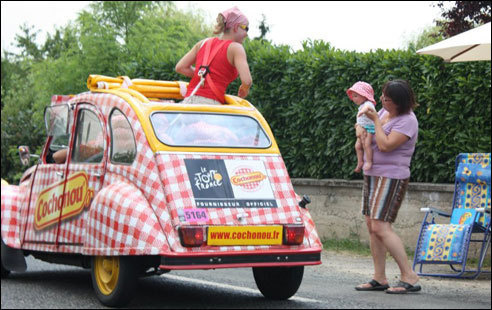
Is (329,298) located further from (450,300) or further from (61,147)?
(61,147)

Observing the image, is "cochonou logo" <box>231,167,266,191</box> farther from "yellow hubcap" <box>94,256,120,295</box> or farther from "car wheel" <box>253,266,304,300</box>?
"yellow hubcap" <box>94,256,120,295</box>

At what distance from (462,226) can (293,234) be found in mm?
3189

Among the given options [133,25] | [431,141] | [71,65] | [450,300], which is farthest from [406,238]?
[133,25]

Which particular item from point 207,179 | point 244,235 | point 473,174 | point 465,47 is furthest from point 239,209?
point 473,174

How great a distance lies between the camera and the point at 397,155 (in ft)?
26.7

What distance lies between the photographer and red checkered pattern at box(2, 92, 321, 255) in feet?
22.2

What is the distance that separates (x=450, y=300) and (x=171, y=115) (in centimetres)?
297

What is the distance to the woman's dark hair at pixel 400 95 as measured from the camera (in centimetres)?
812

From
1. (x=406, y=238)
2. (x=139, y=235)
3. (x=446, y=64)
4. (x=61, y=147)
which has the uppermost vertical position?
(x=446, y=64)

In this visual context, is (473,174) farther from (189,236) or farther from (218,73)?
(189,236)

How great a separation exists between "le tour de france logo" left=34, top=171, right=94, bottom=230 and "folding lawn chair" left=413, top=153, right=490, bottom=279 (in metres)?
4.00

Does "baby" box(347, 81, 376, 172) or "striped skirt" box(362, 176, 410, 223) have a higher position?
"baby" box(347, 81, 376, 172)

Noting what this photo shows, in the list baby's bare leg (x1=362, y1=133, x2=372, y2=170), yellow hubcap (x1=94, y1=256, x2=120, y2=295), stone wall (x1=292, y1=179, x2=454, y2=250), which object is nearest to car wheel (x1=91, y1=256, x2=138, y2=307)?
yellow hubcap (x1=94, y1=256, x2=120, y2=295)

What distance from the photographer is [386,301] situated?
24.4 feet
